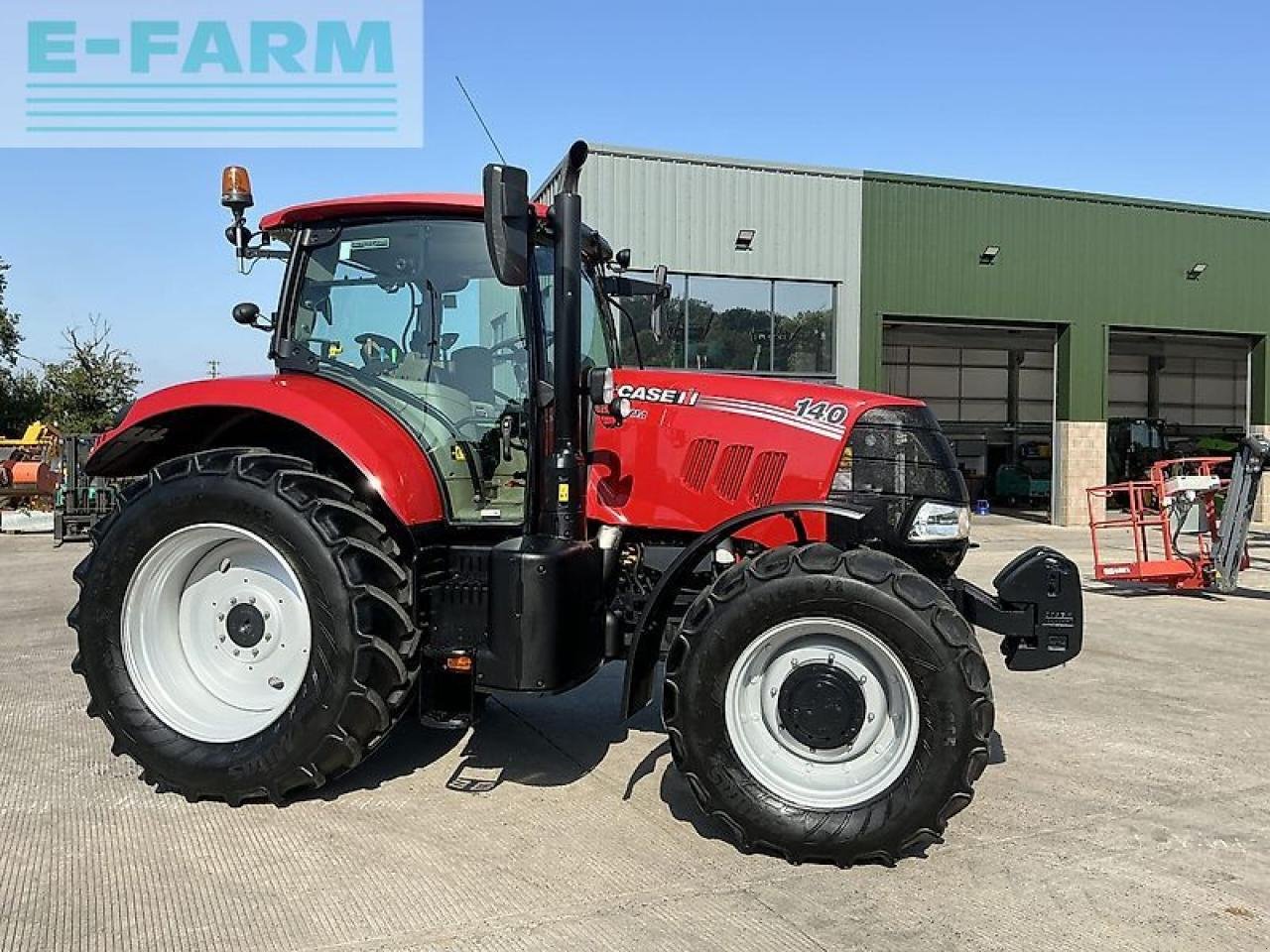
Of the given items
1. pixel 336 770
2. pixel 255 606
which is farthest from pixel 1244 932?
pixel 255 606

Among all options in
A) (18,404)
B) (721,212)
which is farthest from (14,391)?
(721,212)

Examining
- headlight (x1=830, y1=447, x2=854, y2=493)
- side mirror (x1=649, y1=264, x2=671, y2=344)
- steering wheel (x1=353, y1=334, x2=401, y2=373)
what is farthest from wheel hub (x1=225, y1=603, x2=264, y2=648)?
headlight (x1=830, y1=447, x2=854, y2=493)

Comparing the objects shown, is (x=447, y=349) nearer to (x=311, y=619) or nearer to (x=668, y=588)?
(x=311, y=619)

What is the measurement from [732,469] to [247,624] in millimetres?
2095

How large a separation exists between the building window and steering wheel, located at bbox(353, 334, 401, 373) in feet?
36.1

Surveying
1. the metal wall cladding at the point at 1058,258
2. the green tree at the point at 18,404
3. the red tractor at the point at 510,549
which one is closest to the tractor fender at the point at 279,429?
the red tractor at the point at 510,549

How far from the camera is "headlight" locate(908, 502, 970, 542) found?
4.01 metres

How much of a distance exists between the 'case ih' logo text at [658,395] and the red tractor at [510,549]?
16 mm

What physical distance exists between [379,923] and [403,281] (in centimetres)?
253

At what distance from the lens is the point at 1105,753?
15.7ft

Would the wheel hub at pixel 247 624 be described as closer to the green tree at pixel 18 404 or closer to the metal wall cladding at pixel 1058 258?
the metal wall cladding at pixel 1058 258

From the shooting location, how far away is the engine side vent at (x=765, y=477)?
397cm

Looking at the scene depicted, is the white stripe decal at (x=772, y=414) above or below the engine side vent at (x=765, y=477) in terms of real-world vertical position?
above

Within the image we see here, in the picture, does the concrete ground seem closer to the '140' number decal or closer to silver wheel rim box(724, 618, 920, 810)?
silver wheel rim box(724, 618, 920, 810)
